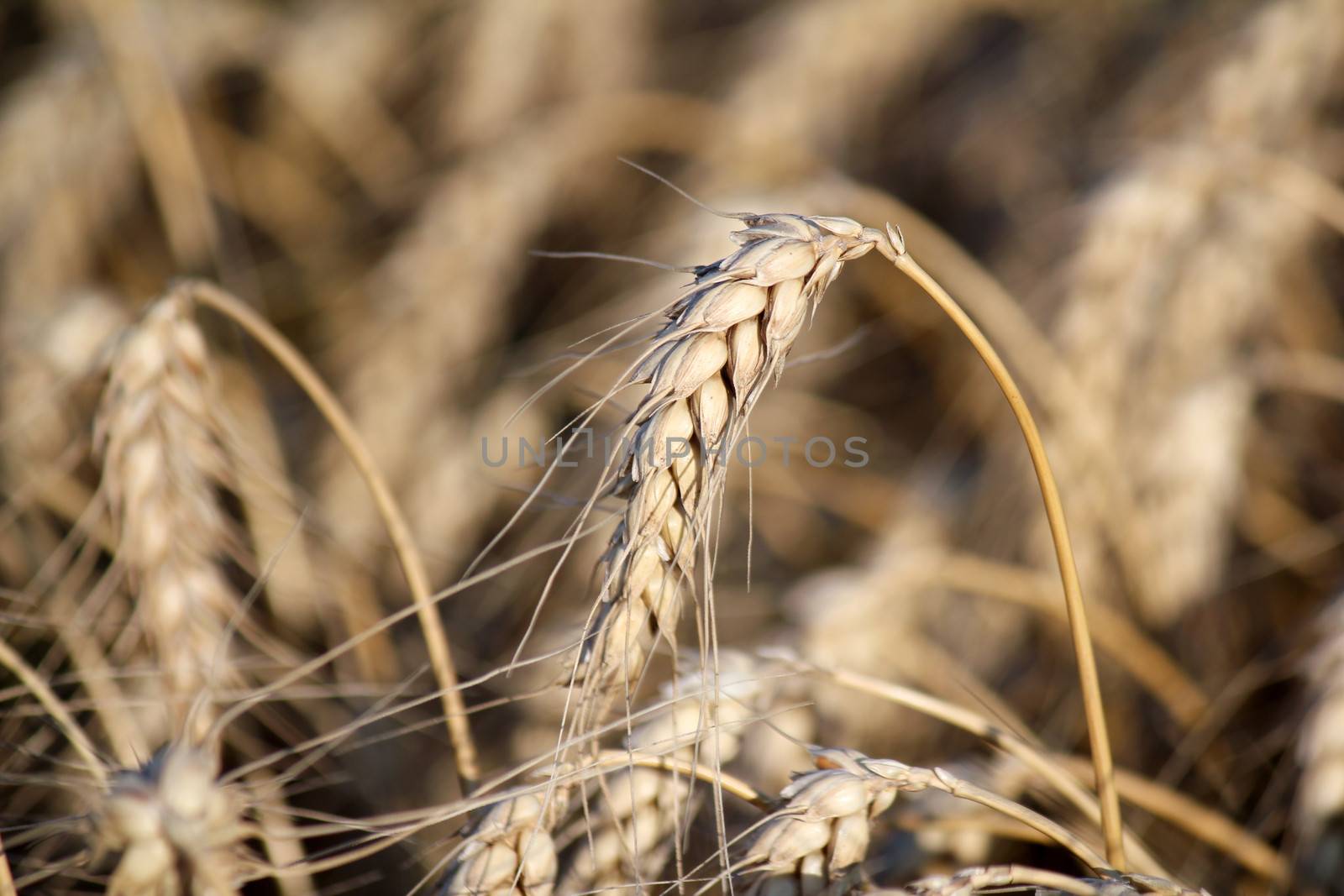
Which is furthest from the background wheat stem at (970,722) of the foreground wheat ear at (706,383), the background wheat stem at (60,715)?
the background wheat stem at (60,715)

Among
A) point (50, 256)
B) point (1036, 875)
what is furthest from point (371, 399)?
point (1036, 875)

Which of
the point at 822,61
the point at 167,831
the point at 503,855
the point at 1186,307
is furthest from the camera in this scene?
the point at 822,61

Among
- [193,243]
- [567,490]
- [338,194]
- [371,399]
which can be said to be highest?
[338,194]

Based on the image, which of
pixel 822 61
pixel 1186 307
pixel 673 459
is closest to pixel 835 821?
pixel 673 459

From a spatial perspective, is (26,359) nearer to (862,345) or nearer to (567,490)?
(567,490)

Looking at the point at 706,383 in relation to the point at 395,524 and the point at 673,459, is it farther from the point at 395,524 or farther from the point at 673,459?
the point at 395,524

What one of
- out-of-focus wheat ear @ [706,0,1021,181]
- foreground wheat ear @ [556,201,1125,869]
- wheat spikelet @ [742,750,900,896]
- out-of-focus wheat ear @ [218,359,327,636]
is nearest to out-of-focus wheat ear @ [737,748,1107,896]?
wheat spikelet @ [742,750,900,896]
